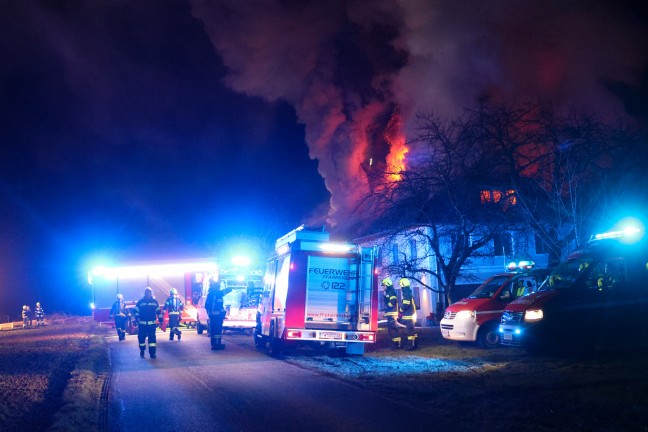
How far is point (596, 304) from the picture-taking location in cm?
1136

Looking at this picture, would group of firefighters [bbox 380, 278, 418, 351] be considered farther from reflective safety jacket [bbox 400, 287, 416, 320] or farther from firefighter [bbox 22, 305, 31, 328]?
firefighter [bbox 22, 305, 31, 328]

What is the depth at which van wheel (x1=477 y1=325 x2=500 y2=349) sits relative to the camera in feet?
47.7

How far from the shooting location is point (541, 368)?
34.2ft

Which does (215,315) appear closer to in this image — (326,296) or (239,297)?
(326,296)

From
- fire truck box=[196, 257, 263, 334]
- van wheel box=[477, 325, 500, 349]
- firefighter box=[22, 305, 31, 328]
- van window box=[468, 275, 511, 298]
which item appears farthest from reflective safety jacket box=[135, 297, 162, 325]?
firefighter box=[22, 305, 31, 328]

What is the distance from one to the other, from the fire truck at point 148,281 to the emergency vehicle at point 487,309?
46.2 ft

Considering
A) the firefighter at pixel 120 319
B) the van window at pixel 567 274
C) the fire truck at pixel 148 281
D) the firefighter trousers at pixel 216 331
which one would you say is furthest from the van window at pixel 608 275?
the fire truck at pixel 148 281

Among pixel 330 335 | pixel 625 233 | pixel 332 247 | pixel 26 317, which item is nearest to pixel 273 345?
pixel 330 335

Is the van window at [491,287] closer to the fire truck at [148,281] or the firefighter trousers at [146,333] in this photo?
the firefighter trousers at [146,333]

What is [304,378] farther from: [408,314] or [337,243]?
[408,314]

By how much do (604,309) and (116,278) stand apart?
2185cm

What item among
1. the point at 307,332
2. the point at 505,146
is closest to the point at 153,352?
the point at 307,332

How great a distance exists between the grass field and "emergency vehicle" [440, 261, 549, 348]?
29.5 feet

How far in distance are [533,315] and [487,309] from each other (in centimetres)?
306
